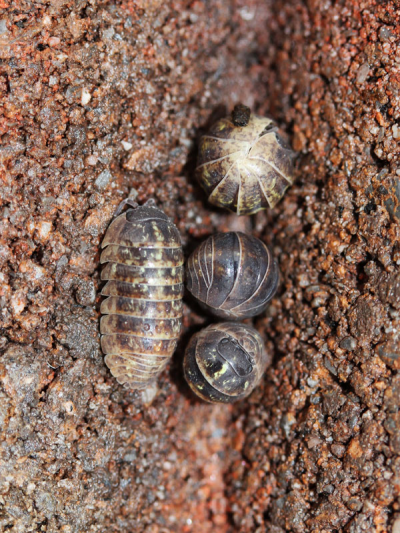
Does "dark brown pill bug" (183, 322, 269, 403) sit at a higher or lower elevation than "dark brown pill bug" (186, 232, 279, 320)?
lower

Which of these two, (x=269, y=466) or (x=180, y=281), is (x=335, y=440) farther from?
(x=180, y=281)

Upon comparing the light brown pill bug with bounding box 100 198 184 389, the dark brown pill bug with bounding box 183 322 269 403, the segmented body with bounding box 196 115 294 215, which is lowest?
the dark brown pill bug with bounding box 183 322 269 403

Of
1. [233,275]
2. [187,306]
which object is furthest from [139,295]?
[187,306]

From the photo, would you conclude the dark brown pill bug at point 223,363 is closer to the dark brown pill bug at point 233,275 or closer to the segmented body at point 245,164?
the dark brown pill bug at point 233,275

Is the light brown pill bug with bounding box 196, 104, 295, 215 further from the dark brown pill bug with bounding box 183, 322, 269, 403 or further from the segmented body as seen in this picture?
the dark brown pill bug with bounding box 183, 322, 269, 403

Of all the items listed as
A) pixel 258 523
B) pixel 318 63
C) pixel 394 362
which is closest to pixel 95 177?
pixel 318 63

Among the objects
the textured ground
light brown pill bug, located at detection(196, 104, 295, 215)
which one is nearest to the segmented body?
light brown pill bug, located at detection(196, 104, 295, 215)

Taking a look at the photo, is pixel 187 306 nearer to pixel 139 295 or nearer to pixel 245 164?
pixel 139 295
